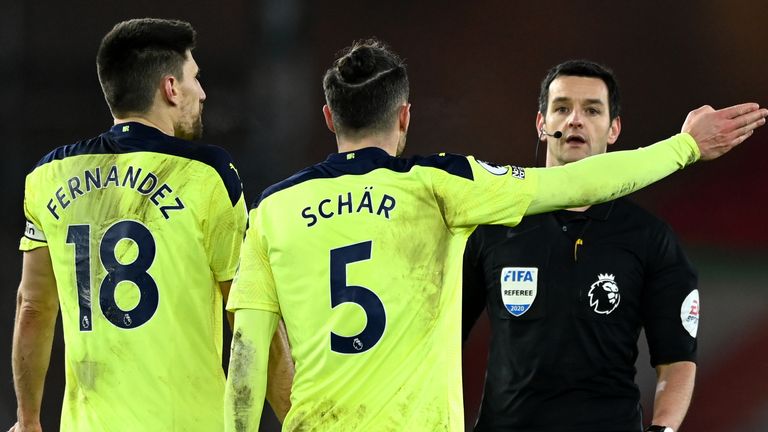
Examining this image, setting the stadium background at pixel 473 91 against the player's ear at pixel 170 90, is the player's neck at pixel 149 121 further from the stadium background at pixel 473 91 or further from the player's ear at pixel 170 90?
the stadium background at pixel 473 91

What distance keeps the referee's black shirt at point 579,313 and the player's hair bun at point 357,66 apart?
0.82 meters

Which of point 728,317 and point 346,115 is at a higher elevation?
point 346,115

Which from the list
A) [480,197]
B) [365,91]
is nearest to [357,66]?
[365,91]

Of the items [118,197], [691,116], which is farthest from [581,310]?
[118,197]

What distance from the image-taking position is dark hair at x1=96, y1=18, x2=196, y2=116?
274 centimetres

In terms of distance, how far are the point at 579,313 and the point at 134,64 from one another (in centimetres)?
132

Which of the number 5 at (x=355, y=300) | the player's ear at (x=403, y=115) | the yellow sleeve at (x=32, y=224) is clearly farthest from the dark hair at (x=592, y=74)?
Answer: the yellow sleeve at (x=32, y=224)

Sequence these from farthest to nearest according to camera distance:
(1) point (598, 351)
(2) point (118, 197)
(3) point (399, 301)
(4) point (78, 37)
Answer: (4) point (78, 37), (1) point (598, 351), (2) point (118, 197), (3) point (399, 301)

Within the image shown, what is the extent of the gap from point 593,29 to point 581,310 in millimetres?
2578

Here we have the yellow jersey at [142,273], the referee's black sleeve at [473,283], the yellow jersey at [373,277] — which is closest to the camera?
the yellow jersey at [373,277]

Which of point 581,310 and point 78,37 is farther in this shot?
point 78,37

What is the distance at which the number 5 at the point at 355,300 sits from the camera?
2254 millimetres

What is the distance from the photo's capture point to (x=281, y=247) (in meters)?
2.31

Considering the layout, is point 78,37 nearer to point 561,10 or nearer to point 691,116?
point 561,10
